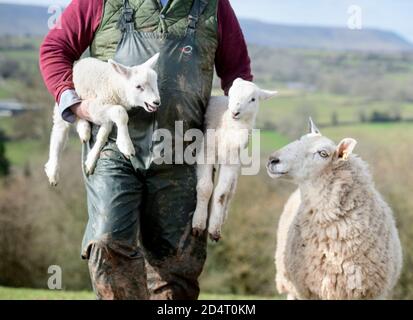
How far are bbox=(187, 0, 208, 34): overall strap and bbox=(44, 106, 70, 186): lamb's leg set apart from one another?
106cm

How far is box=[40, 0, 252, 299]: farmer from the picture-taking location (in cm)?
548

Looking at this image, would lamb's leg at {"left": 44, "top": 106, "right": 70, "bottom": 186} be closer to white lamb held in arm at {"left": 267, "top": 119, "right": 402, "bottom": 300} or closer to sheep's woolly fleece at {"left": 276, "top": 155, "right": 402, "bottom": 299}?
white lamb held in arm at {"left": 267, "top": 119, "right": 402, "bottom": 300}

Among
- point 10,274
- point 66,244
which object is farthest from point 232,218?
point 10,274

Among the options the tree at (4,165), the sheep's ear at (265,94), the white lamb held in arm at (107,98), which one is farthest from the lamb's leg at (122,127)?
the tree at (4,165)

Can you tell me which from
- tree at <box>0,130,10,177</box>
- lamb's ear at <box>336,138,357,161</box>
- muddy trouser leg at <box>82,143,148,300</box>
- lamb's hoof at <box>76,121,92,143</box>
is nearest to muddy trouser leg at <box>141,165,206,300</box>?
muddy trouser leg at <box>82,143,148,300</box>

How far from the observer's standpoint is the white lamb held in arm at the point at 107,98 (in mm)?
5359

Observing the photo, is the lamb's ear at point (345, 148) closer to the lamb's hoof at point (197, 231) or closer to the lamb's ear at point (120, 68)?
the lamb's hoof at point (197, 231)

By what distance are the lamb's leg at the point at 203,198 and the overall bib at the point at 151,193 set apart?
2.4 inches

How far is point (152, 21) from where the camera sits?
5.61 meters

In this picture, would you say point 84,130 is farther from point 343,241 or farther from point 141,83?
point 343,241

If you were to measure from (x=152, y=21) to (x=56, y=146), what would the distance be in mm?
1079

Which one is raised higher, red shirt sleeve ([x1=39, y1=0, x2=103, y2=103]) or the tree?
red shirt sleeve ([x1=39, y1=0, x2=103, y2=103])
